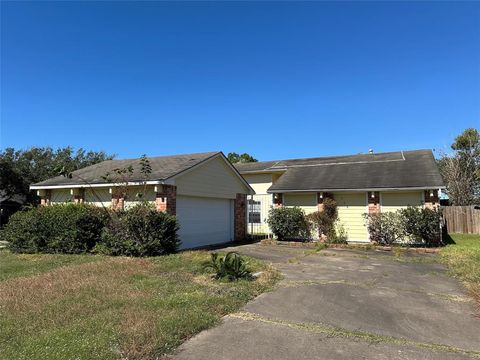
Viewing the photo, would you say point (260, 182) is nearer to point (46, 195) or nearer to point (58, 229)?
point (46, 195)

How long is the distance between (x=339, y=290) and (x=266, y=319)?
253 cm

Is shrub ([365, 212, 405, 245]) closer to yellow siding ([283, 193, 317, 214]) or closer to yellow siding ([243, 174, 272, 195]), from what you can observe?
yellow siding ([283, 193, 317, 214])

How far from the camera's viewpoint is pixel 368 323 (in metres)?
5.52

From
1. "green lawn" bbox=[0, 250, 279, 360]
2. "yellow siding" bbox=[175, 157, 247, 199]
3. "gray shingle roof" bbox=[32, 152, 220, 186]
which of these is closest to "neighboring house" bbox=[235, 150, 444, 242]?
"yellow siding" bbox=[175, 157, 247, 199]

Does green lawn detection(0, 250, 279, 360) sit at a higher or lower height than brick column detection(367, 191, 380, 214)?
lower

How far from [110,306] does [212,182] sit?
1076cm

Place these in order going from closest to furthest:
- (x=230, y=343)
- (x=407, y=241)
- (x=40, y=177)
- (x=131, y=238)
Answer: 1. (x=230, y=343)
2. (x=131, y=238)
3. (x=407, y=241)
4. (x=40, y=177)

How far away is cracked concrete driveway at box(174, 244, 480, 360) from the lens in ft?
14.6

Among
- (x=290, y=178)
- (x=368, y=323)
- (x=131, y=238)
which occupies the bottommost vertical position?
(x=368, y=323)

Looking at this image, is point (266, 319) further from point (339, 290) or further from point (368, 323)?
point (339, 290)

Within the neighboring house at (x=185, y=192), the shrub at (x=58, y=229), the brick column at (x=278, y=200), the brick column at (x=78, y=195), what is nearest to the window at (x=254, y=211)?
the neighboring house at (x=185, y=192)

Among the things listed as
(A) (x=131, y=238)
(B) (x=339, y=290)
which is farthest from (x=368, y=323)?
(A) (x=131, y=238)

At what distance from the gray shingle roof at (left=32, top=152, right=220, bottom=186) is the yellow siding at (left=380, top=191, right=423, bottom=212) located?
310 inches

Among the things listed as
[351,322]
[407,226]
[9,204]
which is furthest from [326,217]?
[9,204]
